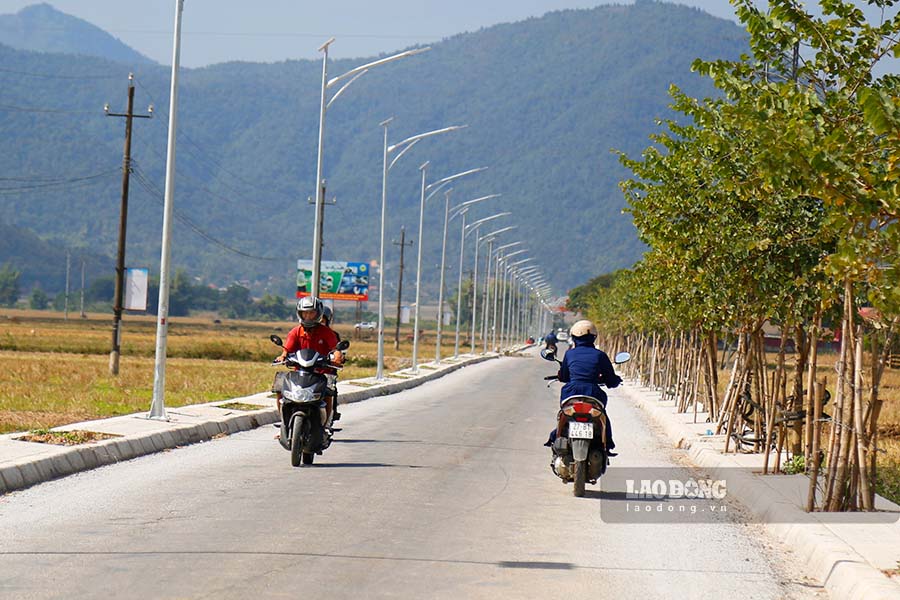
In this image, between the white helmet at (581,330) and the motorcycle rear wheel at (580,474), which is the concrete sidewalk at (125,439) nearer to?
the motorcycle rear wheel at (580,474)

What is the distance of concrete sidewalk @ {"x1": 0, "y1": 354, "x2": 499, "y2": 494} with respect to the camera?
14352 millimetres

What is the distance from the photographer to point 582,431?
14414mm

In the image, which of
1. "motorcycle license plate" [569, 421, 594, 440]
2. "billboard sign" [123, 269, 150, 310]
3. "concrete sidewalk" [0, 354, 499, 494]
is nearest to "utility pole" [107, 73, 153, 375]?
"billboard sign" [123, 269, 150, 310]

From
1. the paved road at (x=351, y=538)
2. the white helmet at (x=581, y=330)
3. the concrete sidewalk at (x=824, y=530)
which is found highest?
the white helmet at (x=581, y=330)

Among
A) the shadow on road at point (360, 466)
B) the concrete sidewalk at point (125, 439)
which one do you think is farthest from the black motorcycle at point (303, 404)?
the concrete sidewalk at point (125, 439)

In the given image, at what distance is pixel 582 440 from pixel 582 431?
0.11 metres

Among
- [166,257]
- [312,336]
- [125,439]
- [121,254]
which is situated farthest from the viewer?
[121,254]

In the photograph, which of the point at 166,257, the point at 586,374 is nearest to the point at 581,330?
the point at 586,374

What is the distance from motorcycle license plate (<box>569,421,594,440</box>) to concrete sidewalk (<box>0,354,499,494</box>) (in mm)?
5378

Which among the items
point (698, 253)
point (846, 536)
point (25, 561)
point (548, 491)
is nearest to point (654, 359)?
point (698, 253)

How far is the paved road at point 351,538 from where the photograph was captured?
927 cm

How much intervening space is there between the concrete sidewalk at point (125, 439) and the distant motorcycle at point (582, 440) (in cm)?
526

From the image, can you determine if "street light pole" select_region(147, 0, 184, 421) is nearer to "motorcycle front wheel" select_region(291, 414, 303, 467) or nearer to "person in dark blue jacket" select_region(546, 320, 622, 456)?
Answer: "motorcycle front wheel" select_region(291, 414, 303, 467)

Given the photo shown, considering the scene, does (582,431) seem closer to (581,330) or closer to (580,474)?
(580,474)
